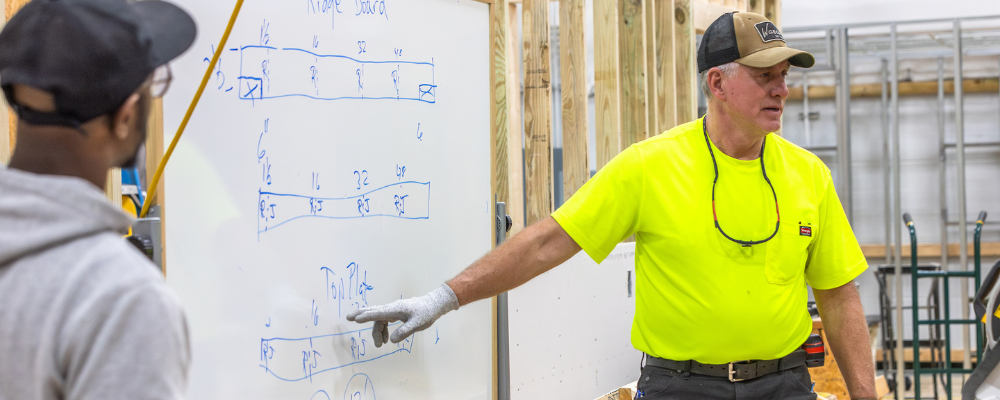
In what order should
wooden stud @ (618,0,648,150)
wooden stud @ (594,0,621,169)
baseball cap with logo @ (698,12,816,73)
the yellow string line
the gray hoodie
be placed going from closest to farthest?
1. the gray hoodie
2. the yellow string line
3. baseball cap with logo @ (698,12,816,73)
4. wooden stud @ (594,0,621,169)
5. wooden stud @ (618,0,648,150)

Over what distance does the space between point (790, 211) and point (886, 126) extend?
4640mm

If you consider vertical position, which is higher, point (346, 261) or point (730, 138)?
point (730, 138)

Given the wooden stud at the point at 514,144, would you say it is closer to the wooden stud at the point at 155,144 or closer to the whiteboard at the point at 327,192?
the whiteboard at the point at 327,192

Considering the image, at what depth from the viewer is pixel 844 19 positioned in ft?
18.7

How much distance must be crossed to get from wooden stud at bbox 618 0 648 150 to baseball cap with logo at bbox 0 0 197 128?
2.63 metres

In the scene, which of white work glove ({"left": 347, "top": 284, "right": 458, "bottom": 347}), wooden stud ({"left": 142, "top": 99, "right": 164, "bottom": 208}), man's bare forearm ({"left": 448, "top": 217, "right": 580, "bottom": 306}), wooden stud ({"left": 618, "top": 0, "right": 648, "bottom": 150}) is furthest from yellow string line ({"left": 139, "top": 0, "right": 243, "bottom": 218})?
wooden stud ({"left": 618, "top": 0, "right": 648, "bottom": 150})

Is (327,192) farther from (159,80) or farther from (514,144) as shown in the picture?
(514,144)

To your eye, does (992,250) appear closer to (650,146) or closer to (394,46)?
(650,146)

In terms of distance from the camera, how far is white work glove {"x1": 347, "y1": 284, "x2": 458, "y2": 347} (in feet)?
5.03

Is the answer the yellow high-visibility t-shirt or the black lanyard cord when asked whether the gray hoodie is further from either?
the black lanyard cord

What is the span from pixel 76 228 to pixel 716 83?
1602 millimetres

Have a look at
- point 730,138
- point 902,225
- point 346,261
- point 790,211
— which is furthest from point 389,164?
point 902,225

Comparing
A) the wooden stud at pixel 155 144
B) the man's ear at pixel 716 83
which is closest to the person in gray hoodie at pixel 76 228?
the wooden stud at pixel 155 144

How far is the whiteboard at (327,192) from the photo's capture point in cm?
134
